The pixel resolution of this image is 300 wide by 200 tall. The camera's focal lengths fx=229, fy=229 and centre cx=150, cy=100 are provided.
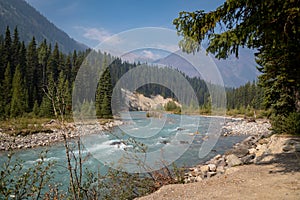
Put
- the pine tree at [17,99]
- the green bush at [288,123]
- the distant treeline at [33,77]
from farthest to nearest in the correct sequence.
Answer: the pine tree at [17,99]
the distant treeline at [33,77]
the green bush at [288,123]

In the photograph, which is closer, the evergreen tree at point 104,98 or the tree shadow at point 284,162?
the tree shadow at point 284,162

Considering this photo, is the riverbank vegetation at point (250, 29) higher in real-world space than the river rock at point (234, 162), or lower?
higher

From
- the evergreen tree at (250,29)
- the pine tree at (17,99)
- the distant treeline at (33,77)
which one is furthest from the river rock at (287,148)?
the pine tree at (17,99)

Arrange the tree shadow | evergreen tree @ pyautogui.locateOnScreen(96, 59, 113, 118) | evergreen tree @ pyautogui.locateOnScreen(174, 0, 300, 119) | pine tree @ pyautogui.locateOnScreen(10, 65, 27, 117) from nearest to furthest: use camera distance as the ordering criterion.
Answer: evergreen tree @ pyautogui.locateOnScreen(174, 0, 300, 119)
the tree shadow
evergreen tree @ pyautogui.locateOnScreen(96, 59, 113, 118)
pine tree @ pyautogui.locateOnScreen(10, 65, 27, 117)

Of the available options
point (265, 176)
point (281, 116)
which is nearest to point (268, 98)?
point (281, 116)

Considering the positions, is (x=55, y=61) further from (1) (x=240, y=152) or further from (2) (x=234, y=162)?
(2) (x=234, y=162)

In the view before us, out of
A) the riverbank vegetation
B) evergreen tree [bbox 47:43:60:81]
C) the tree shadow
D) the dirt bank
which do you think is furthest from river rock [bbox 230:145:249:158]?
evergreen tree [bbox 47:43:60:81]

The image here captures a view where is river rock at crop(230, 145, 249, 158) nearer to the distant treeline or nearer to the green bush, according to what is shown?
the green bush

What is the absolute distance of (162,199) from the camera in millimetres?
4719

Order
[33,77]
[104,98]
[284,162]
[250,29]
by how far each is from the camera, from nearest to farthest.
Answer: [250,29] → [284,162] → [104,98] → [33,77]

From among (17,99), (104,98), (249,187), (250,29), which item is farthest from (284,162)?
(17,99)

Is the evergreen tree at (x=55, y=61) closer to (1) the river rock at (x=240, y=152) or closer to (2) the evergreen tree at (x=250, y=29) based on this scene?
(1) the river rock at (x=240, y=152)

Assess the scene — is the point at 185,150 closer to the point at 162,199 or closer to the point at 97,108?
the point at 162,199

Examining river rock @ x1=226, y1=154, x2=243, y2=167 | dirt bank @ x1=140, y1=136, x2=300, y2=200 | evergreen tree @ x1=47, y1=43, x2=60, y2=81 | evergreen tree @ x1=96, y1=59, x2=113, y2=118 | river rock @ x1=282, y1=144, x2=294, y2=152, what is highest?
evergreen tree @ x1=47, y1=43, x2=60, y2=81
